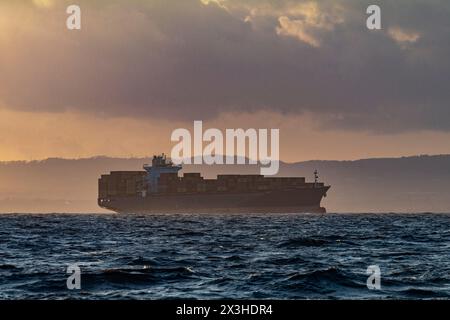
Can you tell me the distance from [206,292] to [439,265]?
43.6ft

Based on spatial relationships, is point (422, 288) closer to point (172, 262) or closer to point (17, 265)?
point (172, 262)

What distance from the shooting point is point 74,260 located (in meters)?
32.4

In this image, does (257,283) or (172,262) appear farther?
(172,262)

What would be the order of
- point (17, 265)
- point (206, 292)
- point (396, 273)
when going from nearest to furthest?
1. point (206, 292)
2. point (396, 273)
3. point (17, 265)

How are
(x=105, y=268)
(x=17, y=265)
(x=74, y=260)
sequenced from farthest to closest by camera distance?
(x=74, y=260), (x=17, y=265), (x=105, y=268)

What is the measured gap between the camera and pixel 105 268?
27.2m

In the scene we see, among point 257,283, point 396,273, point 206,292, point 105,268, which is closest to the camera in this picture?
point 206,292

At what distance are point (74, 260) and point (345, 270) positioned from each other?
540 inches
